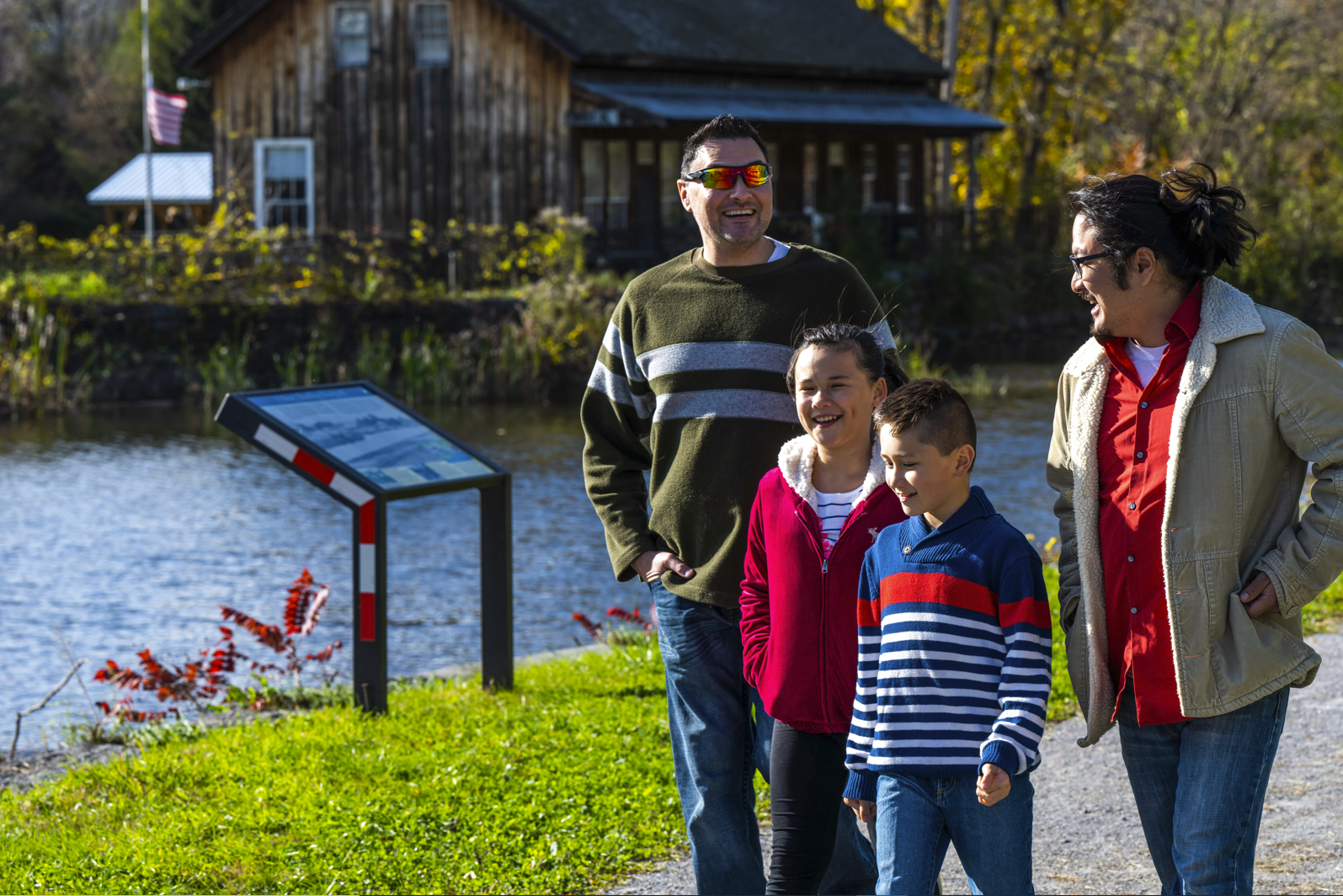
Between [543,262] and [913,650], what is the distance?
18995mm

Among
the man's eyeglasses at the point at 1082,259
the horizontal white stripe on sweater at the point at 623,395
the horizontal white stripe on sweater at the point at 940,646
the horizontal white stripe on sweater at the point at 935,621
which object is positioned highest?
the man's eyeglasses at the point at 1082,259

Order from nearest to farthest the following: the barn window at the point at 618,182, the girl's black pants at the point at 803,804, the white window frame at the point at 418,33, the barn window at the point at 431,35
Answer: the girl's black pants at the point at 803,804 → the white window frame at the point at 418,33 → the barn window at the point at 431,35 → the barn window at the point at 618,182

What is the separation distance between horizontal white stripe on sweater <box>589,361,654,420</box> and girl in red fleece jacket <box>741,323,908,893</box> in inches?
28.3

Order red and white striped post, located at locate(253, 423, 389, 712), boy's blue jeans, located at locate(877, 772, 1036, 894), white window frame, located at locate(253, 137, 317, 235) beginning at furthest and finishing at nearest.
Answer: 1. white window frame, located at locate(253, 137, 317, 235)
2. red and white striped post, located at locate(253, 423, 389, 712)
3. boy's blue jeans, located at locate(877, 772, 1036, 894)

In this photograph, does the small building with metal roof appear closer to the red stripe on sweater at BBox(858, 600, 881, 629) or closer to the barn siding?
the barn siding

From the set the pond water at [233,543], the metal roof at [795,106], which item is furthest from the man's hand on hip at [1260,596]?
the metal roof at [795,106]

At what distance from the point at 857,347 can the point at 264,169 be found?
26.7 meters

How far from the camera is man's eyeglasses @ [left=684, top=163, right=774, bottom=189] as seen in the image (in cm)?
383

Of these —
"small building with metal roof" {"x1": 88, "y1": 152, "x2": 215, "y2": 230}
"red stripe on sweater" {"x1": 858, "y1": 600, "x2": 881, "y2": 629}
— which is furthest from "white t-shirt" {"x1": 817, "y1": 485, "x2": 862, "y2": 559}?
"small building with metal roof" {"x1": 88, "y1": 152, "x2": 215, "y2": 230}

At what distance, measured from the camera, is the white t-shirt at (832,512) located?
3488 millimetres

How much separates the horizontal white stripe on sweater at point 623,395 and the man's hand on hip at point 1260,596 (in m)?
1.63

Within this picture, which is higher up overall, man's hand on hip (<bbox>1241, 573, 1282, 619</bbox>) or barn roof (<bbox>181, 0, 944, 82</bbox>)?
barn roof (<bbox>181, 0, 944, 82</bbox>)

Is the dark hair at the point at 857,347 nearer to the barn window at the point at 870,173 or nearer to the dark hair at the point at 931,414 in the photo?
the dark hair at the point at 931,414

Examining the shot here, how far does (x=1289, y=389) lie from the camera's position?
10.3ft
